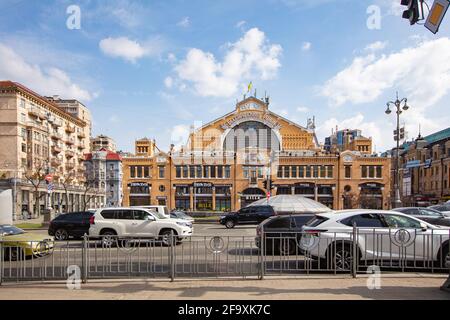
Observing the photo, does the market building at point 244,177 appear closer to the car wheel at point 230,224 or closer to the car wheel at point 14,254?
the car wheel at point 230,224

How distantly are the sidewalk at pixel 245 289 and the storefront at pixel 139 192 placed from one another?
55890 mm

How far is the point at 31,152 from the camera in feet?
188

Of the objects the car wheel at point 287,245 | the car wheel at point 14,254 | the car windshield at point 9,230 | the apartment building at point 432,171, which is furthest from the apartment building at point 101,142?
the car wheel at point 287,245

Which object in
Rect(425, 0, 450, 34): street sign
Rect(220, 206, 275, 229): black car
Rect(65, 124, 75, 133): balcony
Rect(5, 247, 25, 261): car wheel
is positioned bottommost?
Rect(220, 206, 275, 229): black car

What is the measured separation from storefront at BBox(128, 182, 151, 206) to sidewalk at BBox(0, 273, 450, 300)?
55.9 metres

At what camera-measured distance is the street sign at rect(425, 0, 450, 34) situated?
6.68 metres

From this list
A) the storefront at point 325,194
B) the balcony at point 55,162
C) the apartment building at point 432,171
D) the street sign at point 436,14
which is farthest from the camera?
the balcony at point 55,162

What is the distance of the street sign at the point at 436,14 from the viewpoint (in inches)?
263

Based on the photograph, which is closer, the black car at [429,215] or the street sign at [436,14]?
the street sign at [436,14]

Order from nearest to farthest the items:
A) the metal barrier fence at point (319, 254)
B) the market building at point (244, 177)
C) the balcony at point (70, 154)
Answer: the metal barrier fence at point (319, 254) → the market building at point (244, 177) → the balcony at point (70, 154)

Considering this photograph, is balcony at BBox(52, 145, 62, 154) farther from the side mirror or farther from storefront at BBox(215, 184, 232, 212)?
the side mirror

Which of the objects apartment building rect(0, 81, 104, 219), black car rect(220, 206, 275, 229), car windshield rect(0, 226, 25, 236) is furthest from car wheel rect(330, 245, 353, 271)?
apartment building rect(0, 81, 104, 219)
